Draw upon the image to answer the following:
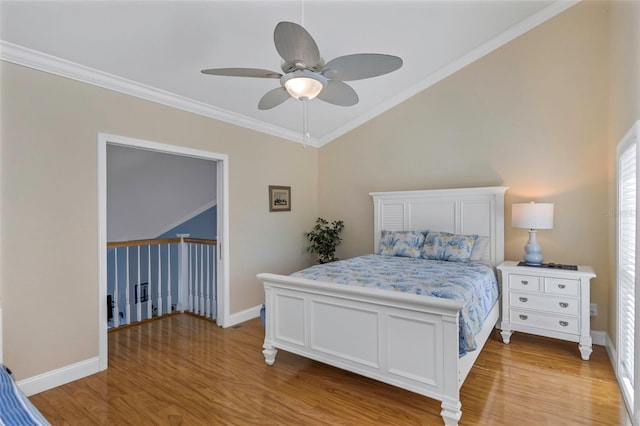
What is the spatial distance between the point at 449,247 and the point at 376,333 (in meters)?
1.78

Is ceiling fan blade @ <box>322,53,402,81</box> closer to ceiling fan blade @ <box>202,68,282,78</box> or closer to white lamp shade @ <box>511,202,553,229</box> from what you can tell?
ceiling fan blade @ <box>202,68,282,78</box>

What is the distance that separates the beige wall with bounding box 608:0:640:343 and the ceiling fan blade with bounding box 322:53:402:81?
5.43 ft

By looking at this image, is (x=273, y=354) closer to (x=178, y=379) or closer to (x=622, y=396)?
(x=178, y=379)

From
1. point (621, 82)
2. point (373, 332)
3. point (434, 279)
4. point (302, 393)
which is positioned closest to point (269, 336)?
point (302, 393)

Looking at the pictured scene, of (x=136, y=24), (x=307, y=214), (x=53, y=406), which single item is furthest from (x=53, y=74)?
(x=307, y=214)

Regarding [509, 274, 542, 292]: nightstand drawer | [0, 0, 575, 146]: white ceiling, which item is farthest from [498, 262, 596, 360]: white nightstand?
[0, 0, 575, 146]: white ceiling

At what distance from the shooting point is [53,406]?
229 cm

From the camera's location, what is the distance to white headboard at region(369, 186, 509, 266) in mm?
3721

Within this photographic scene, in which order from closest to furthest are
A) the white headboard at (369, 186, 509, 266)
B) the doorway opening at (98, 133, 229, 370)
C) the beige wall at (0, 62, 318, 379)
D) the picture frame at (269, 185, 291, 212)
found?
the beige wall at (0, 62, 318, 379) → the doorway opening at (98, 133, 229, 370) → the white headboard at (369, 186, 509, 266) → the picture frame at (269, 185, 291, 212)

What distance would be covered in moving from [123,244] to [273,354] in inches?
90.4

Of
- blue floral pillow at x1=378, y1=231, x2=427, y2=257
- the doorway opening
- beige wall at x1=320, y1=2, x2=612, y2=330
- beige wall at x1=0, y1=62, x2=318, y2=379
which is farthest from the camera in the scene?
blue floral pillow at x1=378, y1=231, x2=427, y2=257

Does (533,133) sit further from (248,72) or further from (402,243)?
(248,72)

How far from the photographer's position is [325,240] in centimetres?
492

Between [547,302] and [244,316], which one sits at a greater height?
[547,302]
